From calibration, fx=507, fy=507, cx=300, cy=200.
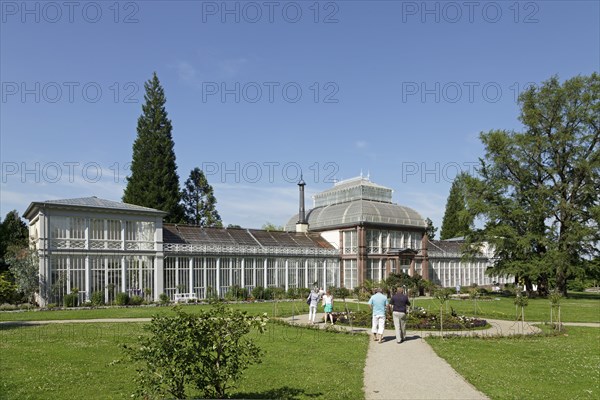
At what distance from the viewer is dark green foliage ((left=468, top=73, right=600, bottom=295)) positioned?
135 feet

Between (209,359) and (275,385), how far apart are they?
3.17 m

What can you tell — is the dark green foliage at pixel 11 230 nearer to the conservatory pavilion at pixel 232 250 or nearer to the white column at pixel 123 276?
the conservatory pavilion at pixel 232 250

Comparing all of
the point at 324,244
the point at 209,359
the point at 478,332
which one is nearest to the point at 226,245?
the point at 324,244

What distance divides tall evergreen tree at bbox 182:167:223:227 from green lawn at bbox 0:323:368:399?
40.1 m

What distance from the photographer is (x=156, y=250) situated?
122 feet

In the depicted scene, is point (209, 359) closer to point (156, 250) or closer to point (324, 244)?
point (156, 250)

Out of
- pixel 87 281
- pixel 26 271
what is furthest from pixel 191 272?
pixel 26 271

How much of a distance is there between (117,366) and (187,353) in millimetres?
6215

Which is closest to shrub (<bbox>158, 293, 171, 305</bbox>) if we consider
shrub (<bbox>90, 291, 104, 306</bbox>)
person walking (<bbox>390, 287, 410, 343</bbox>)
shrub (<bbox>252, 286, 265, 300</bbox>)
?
shrub (<bbox>90, 291, 104, 306</bbox>)

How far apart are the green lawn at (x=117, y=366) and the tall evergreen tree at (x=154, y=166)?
31.9 meters

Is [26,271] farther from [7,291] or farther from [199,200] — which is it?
[199,200]

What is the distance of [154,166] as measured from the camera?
5075cm

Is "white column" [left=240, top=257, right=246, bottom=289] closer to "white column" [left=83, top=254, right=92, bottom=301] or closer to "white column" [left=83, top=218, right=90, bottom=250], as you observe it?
"white column" [left=83, top=254, right=92, bottom=301]

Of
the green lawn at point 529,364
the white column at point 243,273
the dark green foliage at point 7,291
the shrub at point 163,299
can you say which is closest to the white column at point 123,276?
the shrub at point 163,299
